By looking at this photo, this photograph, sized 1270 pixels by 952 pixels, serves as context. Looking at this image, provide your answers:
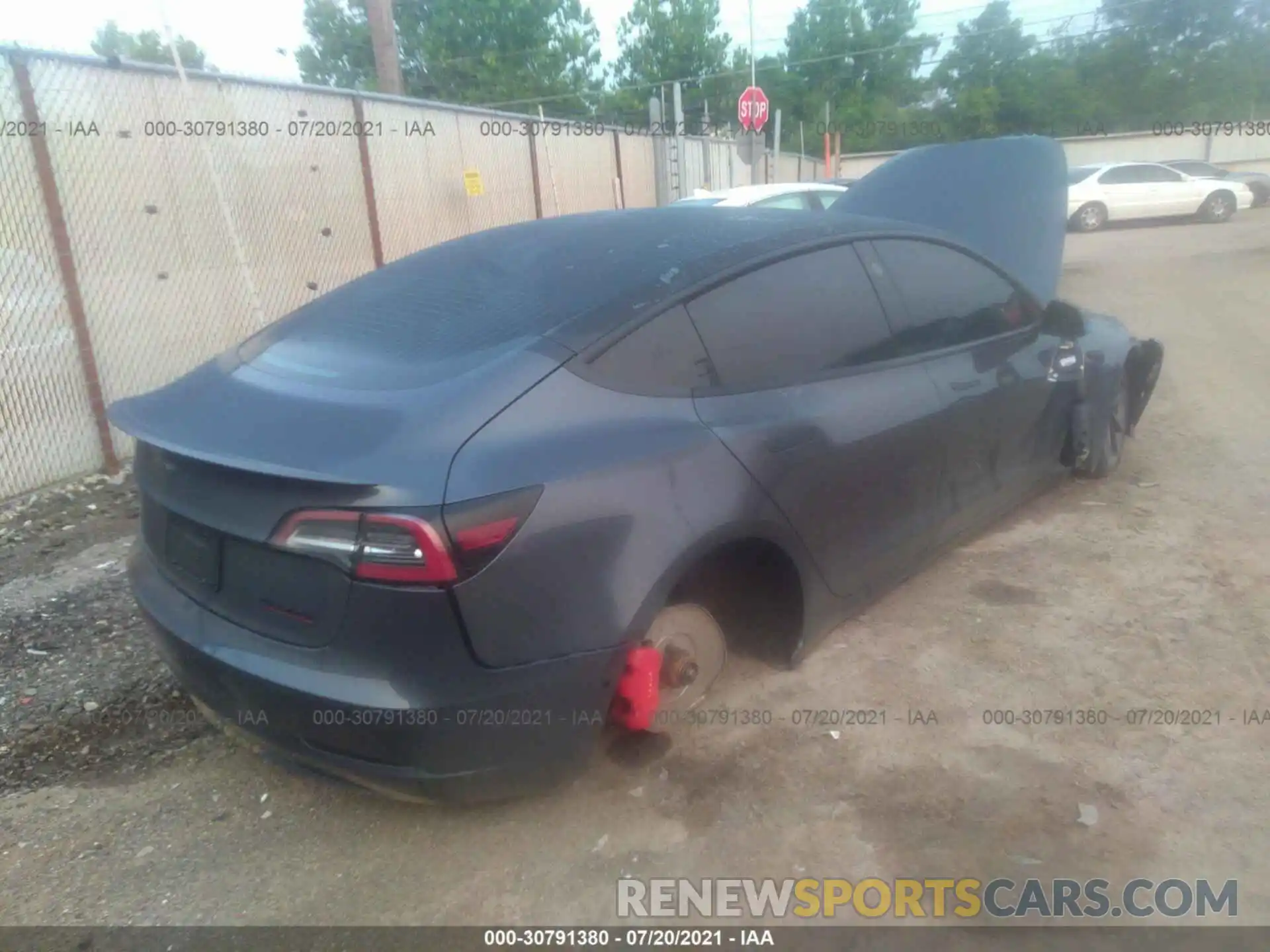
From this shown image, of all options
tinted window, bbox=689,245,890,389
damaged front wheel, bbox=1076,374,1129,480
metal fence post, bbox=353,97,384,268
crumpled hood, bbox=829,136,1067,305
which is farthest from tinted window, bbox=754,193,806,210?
tinted window, bbox=689,245,890,389

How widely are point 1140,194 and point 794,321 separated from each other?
21.0 m

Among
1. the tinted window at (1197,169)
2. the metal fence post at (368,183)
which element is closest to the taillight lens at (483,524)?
the metal fence post at (368,183)

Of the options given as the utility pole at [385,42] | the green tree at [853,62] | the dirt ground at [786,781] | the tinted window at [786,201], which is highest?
the green tree at [853,62]

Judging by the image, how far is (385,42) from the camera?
12344mm

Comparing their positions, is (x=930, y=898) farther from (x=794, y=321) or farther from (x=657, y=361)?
(x=794, y=321)

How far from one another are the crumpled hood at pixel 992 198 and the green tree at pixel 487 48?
2942 cm

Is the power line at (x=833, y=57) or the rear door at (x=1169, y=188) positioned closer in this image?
the rear door at (x=1169, y=188)

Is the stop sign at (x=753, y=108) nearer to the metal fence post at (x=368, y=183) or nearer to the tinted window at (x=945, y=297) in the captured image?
the metal fence post at (x=368, y=183)

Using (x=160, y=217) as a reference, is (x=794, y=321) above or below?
below

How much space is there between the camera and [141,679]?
3.31 m

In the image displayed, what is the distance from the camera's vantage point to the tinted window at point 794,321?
8.87ft

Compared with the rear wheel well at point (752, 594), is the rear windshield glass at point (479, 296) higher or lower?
higher

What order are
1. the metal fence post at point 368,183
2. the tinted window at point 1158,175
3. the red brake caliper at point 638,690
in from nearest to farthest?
the red brake caliper at point 638,690 < the metal fence post at point 368,183 < the tinted window at point 1158,175

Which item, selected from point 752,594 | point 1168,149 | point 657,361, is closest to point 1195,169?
point 1168,149
